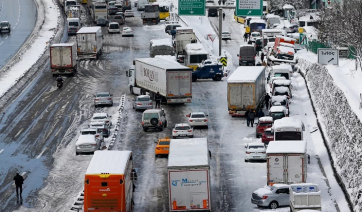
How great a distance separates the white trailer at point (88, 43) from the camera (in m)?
100

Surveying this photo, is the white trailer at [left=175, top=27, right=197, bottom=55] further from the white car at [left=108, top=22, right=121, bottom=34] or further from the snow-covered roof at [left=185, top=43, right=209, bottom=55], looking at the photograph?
the white car at [left=108, top=22, right=121, bottom=34]

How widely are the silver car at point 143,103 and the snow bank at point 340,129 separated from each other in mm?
13133

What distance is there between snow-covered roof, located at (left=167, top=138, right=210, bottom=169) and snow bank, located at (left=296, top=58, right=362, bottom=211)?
760 cm

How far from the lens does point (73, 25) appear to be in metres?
123

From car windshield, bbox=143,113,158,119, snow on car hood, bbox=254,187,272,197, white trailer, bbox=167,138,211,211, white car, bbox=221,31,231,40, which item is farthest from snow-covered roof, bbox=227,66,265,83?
white car, bbox=221,31,231,40

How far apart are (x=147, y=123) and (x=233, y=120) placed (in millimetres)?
7342

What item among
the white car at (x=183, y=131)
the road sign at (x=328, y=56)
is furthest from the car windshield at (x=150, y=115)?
the road sign at (x=328, y=56)

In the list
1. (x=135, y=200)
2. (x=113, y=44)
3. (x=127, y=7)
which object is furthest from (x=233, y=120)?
(x=127, y=7)

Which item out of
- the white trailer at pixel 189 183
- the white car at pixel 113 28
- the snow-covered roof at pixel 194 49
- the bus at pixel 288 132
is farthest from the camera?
the white car at pixel 113 28

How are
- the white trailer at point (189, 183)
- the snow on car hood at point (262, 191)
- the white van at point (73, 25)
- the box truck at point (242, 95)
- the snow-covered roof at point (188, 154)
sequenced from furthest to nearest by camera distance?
the white van at point (73, 25) < the box truck at point (242, 95) < the snow on car hood at point (262, 191) < the snow-covered roof at point (188, 154) < the white trailer at point (189, 183)

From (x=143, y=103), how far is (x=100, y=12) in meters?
58.5

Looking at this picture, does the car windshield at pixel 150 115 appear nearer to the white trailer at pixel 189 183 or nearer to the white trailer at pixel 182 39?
the white trailer at pixel 189 183

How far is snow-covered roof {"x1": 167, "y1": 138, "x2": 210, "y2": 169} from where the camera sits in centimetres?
4421

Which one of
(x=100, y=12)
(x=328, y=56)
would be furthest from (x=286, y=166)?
(x=100, y=12)
